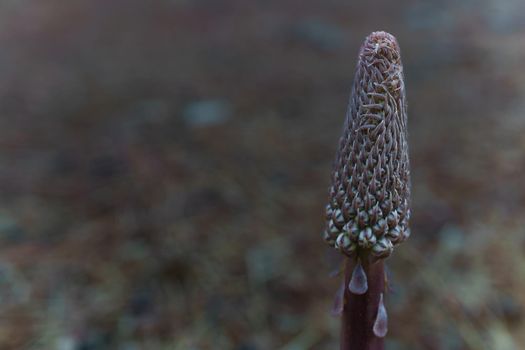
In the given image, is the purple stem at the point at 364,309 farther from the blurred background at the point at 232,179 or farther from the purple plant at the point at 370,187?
the blurred background at the point at 232,179

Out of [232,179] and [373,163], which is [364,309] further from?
[232,179]

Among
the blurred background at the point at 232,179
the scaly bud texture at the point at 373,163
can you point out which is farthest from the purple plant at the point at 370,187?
the blurred background at the point at 232,179

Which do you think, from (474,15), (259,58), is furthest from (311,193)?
(474,15)

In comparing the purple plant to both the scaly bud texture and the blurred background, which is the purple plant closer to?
the scaly bud texture

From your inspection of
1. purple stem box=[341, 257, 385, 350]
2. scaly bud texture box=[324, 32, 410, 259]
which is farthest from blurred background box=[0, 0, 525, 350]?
scaly bud texture box=[324, 32, 410, 259]

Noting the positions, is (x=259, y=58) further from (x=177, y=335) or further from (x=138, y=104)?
(x=177, y=335)

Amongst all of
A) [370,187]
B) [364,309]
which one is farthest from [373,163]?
[364,309]

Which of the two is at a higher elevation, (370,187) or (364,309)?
(370,187)

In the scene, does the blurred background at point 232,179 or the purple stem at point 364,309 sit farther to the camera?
the blurred background at point 232,179
